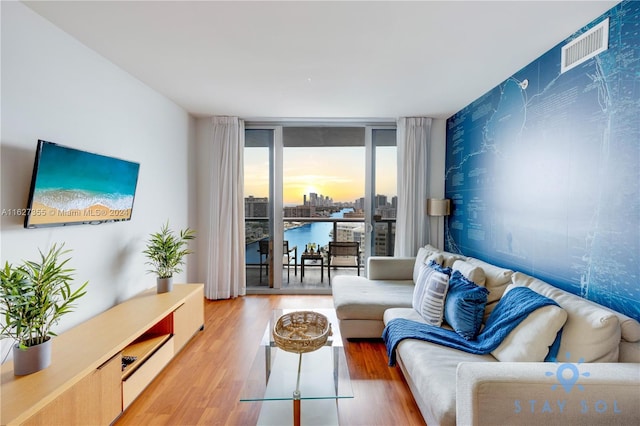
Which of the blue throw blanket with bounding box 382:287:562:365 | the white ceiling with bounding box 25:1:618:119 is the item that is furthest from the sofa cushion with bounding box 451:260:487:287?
the white ceiling with bounding box 25:1:618:119

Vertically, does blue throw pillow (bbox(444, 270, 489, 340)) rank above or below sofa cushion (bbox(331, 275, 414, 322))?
above

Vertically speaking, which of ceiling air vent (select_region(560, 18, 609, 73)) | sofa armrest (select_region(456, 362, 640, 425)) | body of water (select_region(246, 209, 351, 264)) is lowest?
sofa armrest (select_region(456, 362, 640, 425))

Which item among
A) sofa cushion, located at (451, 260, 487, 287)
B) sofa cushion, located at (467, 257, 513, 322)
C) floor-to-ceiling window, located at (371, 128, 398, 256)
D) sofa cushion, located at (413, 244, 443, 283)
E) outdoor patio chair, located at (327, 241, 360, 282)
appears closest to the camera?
sofa cushion, located at (467, 257, 513, 322)

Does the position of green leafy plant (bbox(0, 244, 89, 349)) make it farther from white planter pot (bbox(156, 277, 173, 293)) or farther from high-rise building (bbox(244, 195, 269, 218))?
high-rise building (bbox(244, 195, 269, 218))

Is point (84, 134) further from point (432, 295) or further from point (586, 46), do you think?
point (586, 46)

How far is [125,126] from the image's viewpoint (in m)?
2.73

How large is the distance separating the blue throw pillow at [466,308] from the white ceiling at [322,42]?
1.82 m

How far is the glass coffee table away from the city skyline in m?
2.66

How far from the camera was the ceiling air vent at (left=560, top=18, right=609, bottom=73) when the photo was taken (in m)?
1.81

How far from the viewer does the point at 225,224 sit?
13.6ft

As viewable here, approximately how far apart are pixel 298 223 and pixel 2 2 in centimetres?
353

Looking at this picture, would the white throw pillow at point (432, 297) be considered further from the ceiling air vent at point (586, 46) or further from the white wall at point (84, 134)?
the white wall at point (84, 134)

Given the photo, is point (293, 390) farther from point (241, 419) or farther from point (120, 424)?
point (120, 424)

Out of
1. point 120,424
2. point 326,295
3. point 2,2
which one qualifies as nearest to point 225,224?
point 326,295
